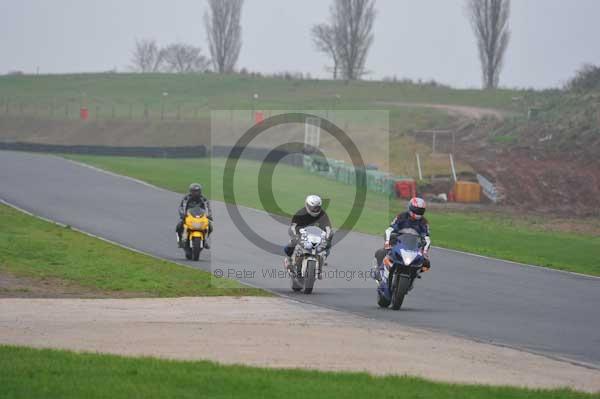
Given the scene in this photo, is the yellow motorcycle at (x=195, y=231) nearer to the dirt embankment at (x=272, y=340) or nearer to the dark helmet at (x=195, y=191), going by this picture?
the dark helmet at (x=195, y=191)

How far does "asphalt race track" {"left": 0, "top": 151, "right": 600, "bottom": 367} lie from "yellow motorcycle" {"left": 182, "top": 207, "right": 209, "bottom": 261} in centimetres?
37

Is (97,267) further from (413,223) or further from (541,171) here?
(541,171)

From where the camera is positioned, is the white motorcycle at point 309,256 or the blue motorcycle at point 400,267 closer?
the blue motorcycle at point 400,267

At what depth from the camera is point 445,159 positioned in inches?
2157

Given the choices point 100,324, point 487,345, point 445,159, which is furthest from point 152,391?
point 445,159

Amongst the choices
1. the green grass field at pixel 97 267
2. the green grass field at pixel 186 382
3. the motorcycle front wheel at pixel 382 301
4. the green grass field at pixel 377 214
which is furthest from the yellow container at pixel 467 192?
the green grass field at pixel 186 382

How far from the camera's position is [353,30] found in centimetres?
9869

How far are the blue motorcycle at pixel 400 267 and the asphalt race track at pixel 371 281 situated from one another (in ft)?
1.14

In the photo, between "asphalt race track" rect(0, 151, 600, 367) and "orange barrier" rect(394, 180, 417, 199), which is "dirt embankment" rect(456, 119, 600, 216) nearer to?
"orange barrier" rect(394, 180, 417, 199)

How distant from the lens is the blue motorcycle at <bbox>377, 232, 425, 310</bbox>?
17.0 metres

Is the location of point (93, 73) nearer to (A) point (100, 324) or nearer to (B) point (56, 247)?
(B) point (56, 247)

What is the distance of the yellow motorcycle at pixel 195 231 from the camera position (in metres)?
24.0

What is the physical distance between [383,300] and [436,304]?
4.02 ft

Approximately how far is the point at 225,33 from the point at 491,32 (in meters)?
30.2
